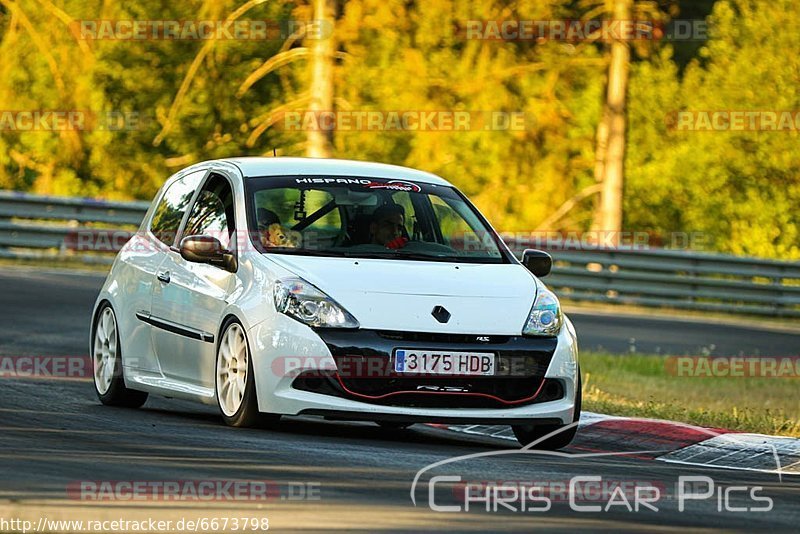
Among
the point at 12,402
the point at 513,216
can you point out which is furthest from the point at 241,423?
the point at 513,216

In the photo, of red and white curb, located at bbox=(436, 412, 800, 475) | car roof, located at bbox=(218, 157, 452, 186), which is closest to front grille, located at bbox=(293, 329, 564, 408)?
red and white curb, located at bbox=(436, 412, 800, 475)

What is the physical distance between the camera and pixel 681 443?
10789 mm

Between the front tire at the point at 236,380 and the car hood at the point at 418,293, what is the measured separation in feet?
1.57

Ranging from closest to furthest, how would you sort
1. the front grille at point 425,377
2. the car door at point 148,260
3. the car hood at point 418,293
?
the front grille at point 425,377 < the car hood at point 418,293 < the car door at point 148,260

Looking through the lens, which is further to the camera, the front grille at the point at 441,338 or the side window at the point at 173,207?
the side window at the point at 173,207

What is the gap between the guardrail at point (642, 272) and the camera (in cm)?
2558

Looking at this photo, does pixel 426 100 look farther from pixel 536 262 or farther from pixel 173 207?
pixel 536 262

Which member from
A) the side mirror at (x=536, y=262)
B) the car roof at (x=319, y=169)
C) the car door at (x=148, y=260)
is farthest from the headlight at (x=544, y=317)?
the car door at (x=148, y=260)

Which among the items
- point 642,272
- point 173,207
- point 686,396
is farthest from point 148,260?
point 642,272

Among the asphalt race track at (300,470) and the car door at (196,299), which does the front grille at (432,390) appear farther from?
the car door at (196,299)

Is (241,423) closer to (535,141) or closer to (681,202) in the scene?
(535,141)

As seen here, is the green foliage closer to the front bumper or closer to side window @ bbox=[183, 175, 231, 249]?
side window @ bbox=[183, 175, 231, 249]

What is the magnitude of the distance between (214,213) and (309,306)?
164 cm

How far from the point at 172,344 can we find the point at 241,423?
116 cm
